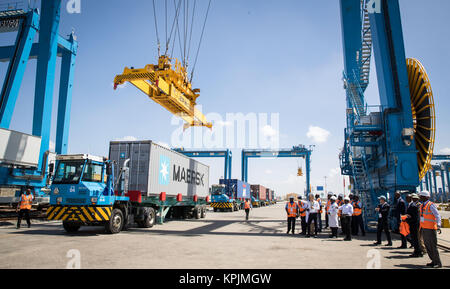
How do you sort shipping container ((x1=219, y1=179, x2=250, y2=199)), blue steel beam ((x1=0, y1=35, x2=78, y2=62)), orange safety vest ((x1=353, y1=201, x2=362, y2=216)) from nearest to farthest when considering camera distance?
orange safety vest ((x1=353, y1=201, x2=362, y2=216))
blue steel beam ((x1=0, y1=35, x2=78, y2=62))
shipping container ((x1=219, y1=179, x2=250, y2=199))

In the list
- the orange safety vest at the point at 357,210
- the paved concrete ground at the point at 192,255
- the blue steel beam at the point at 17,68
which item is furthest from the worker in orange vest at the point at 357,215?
the blue steel beam at the point at 17,68

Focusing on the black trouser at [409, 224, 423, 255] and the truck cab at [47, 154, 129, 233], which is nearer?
the black trouser at [409, 224, 423, 255]

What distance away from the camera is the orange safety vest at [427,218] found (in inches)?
237

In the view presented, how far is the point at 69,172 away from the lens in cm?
1013

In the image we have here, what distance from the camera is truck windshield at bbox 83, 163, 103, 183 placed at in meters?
10.1

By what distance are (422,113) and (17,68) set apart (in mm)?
26259

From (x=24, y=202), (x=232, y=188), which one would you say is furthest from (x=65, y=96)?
(x=232, y=188)

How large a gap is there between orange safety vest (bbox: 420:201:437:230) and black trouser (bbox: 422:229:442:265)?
0.09 m

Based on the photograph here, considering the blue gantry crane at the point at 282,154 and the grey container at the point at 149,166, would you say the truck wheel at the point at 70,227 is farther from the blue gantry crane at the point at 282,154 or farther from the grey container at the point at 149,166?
the blue gantry crane at the point at 282,154

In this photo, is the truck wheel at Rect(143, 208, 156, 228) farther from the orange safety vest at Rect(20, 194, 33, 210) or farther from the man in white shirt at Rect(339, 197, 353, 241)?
the man in white shirt at Rect(339, 197, 353, 241)

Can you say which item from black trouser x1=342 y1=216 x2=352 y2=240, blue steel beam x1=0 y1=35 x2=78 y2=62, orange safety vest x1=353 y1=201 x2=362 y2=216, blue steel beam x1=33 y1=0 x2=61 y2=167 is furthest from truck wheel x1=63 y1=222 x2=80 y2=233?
blue steel beam x1=0 y1=35 x2=78 y2=62

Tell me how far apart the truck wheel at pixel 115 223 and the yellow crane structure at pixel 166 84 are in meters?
5.38
